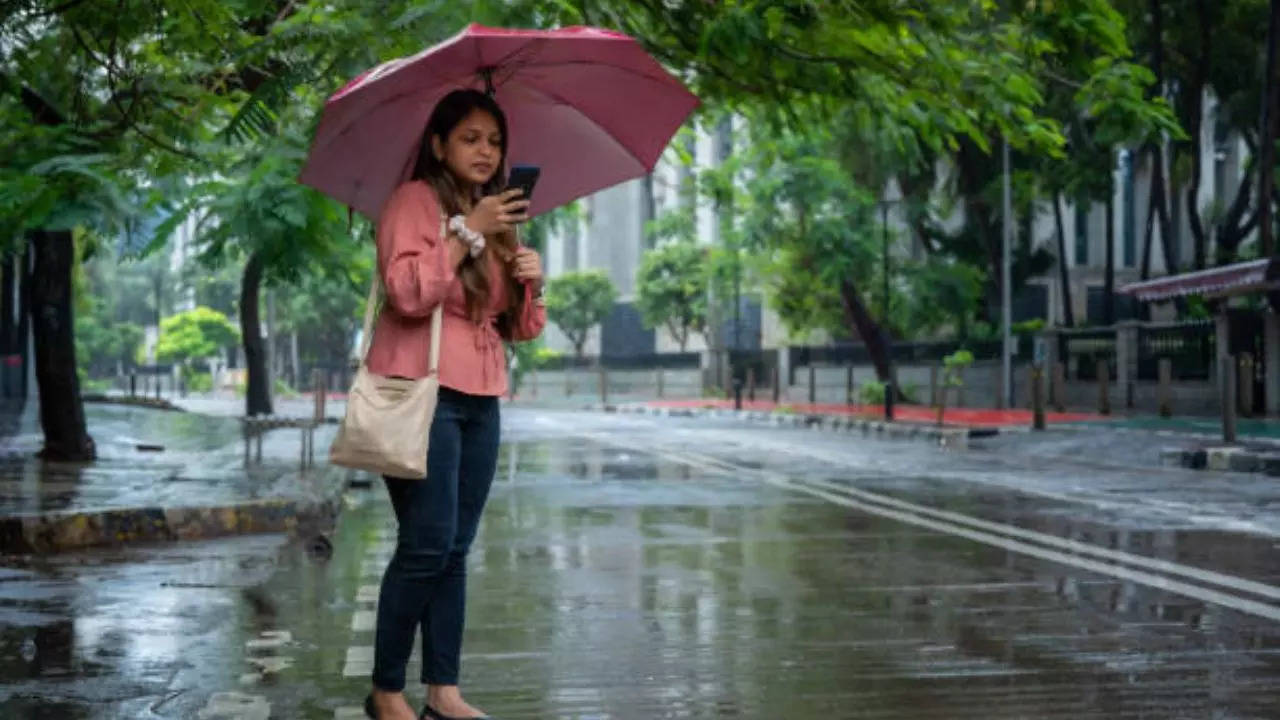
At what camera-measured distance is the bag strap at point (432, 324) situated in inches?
186

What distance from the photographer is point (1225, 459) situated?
1972 cm

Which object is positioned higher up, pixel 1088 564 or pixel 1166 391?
pixel 1166 391

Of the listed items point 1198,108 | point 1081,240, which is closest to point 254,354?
point 1198,108

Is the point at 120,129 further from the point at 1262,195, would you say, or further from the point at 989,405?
the point at 989,405

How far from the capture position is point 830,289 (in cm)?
4734

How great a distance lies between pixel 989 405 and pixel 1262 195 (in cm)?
1561

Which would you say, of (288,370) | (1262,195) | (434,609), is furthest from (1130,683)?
(288,370)

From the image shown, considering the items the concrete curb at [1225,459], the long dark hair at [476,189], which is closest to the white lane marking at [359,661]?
the long dark hair at [476,189]

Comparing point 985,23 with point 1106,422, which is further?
point 1106,422

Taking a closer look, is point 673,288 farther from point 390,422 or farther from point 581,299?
point 390,422

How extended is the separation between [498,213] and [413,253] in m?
0.26

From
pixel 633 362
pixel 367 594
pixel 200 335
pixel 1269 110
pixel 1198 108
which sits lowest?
pixel 367 594

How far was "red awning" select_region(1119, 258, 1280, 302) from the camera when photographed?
89.7ft

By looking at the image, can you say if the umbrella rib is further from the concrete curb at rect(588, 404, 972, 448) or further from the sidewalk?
the concrete curb at rect(588, 404, 972, 448)
